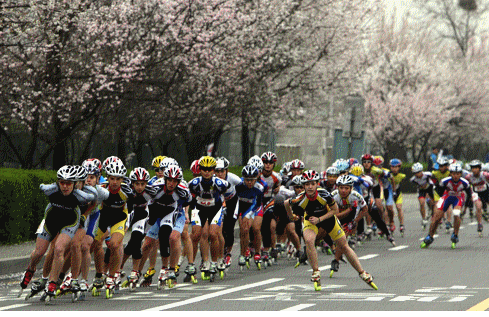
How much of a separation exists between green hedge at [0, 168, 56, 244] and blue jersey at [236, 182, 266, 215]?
3967 millimetres

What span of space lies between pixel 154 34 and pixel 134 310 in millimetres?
11205

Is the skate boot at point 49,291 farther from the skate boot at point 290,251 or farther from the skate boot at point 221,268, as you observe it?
the skate boot at point 290,251

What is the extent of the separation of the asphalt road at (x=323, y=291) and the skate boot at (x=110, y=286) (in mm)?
97

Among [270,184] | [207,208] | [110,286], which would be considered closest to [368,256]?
[270,184]

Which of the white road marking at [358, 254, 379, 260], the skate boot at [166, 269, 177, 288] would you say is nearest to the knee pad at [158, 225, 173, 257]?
the skate boot at [166, 269, 177, 288]

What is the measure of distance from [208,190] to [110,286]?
2.56m

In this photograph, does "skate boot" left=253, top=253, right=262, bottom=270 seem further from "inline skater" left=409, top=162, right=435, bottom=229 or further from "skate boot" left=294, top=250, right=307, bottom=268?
"inline skater" left=409, top=162, right=435, bottom=229

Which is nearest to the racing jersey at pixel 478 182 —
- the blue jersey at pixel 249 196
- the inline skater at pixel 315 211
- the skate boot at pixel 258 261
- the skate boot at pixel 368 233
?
the skate boot at pixel 368 233

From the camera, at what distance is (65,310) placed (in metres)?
10.2

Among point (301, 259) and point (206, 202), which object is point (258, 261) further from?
point (206, 202)

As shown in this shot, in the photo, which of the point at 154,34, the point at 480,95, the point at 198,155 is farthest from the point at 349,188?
the point at 480,95

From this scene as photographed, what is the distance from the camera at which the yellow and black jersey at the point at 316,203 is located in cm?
1280

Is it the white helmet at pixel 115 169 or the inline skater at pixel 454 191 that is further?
the inline skater at pixel 454 191

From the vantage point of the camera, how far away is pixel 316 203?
1284 centimetres
